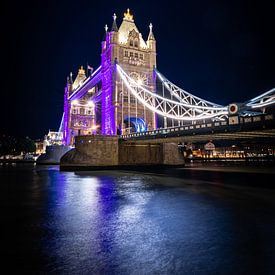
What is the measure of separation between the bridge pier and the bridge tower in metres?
3.66

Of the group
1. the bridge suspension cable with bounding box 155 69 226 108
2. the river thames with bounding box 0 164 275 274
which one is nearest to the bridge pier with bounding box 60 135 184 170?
the bridge suspension cable with bounding box 155 69 226 108

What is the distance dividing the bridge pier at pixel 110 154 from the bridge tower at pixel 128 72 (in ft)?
12.0

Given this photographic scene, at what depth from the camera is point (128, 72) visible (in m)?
46.8

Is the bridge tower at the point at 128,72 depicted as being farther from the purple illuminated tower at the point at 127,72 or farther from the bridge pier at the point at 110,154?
the bridge pier at the point at 110,154

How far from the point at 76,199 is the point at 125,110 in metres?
34.9

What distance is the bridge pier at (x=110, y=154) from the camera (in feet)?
124

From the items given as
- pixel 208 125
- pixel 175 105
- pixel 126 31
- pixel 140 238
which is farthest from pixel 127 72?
pixel 140 238

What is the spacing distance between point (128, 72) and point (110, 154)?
1628 centimetres

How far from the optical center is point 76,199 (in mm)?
12188

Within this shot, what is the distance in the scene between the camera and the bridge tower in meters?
45.0

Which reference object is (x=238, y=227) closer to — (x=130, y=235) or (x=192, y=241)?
(x=192, y=241)

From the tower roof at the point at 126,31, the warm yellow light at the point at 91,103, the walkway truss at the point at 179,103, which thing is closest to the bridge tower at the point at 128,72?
the tower roof at the point at 126,31

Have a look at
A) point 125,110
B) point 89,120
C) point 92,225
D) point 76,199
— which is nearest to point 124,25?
point 125,110

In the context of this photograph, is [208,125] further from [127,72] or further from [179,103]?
[127,72]
